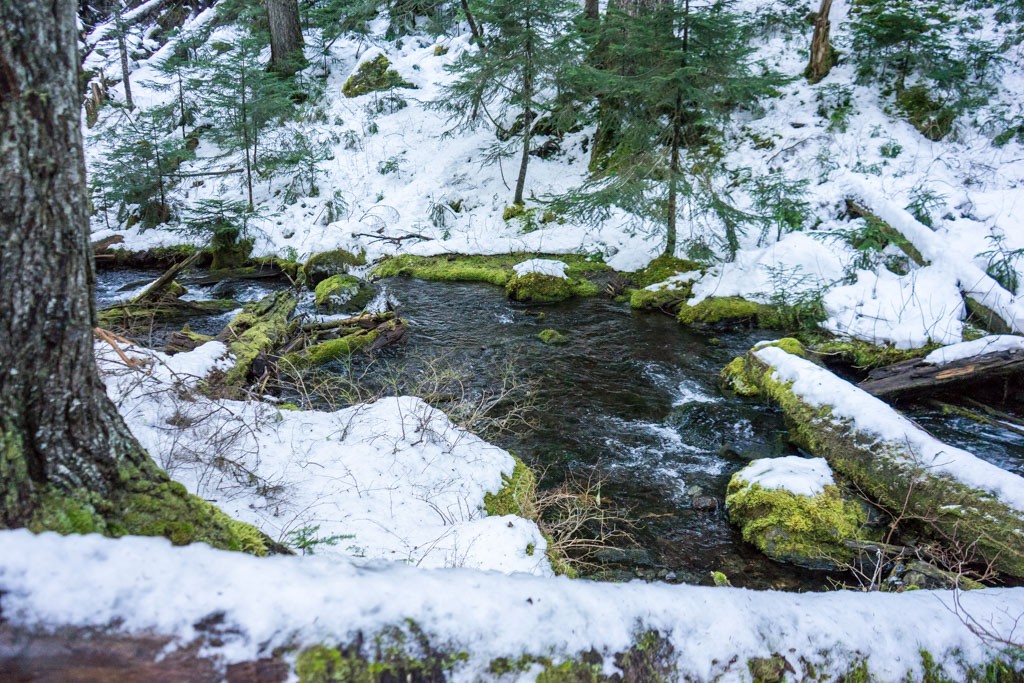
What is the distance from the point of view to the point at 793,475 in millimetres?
3953

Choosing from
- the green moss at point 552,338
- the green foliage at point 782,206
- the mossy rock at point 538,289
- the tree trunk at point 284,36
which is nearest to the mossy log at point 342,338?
the green moss at point 552,338

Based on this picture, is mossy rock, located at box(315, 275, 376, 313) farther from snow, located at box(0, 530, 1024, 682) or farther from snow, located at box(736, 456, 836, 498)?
snow, located at box(0, 530, 1024, 682)

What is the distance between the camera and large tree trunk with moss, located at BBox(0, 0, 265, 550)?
1304mm

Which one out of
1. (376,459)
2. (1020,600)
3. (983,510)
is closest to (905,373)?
(983,510)

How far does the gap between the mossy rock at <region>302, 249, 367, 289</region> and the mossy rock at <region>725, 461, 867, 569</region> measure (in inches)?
322

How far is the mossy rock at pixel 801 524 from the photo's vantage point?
3.56m

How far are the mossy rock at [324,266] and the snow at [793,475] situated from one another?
7.97m

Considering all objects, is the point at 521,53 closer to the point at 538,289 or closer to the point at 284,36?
the point at 538,289

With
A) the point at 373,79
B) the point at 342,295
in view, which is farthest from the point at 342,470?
the point at 373,79

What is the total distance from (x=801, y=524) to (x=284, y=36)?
725 inches

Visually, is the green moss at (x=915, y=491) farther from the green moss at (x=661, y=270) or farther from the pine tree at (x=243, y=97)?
the pine tree at (x=243, y=97)

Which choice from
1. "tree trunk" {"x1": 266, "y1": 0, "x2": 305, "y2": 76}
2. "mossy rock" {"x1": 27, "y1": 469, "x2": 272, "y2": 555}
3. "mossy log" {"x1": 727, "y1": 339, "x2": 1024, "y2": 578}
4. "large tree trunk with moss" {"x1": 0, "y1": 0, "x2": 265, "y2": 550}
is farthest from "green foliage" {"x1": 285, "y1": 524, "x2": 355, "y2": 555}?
"tree trunk" {"x1": 266, "y1": 0, "x2": 305, "y2": 76}

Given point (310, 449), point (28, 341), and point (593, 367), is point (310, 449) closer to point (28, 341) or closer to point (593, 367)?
point (28, 341)

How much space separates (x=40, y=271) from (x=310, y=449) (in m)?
2.10
